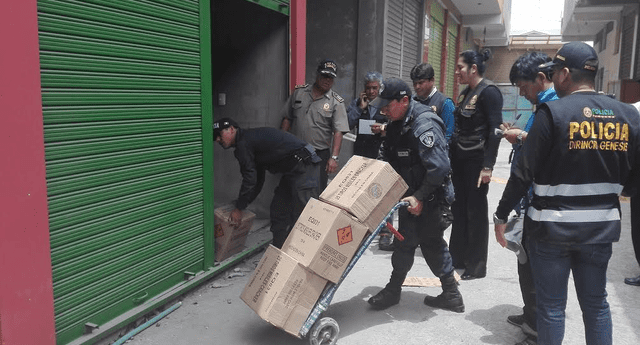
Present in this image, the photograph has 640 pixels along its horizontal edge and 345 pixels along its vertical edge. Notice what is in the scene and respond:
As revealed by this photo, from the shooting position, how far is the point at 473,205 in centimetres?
465

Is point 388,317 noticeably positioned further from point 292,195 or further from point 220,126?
point 220,126

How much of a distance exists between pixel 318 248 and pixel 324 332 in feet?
1.84

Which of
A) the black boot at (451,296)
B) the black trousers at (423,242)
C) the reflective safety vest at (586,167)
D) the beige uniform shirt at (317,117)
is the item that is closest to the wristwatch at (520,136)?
the black trousers at (423,242)

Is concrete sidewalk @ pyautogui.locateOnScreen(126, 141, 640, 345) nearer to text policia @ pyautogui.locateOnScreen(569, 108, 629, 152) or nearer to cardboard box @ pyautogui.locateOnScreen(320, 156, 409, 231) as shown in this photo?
cardboard box @ pyautogui.locateOnScreen(320, 156, 409, 231)

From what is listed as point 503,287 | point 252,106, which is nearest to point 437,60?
point 252,106

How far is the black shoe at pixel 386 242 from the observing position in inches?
215

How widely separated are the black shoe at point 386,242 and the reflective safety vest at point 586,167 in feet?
9.63

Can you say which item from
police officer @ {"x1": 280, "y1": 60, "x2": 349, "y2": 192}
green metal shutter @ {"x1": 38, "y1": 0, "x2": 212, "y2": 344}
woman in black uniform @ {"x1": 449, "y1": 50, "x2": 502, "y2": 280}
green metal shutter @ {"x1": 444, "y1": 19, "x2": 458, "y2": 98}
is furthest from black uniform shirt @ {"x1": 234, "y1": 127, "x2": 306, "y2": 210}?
green metal shutter @ {"x1": 444, "y1": 19, "x2": 458, "y2": 98}

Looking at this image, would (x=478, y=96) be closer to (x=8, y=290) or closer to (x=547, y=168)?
(x=547, y=168)

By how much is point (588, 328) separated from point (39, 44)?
10.4 ft

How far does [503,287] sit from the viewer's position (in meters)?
4.43

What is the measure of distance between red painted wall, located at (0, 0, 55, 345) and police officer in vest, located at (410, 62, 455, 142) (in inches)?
128

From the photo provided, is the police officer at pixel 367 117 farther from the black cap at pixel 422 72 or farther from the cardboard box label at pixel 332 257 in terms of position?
the cardboard box label at pixel 332 257

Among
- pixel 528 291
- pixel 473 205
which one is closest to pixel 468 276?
pixel 473 205
